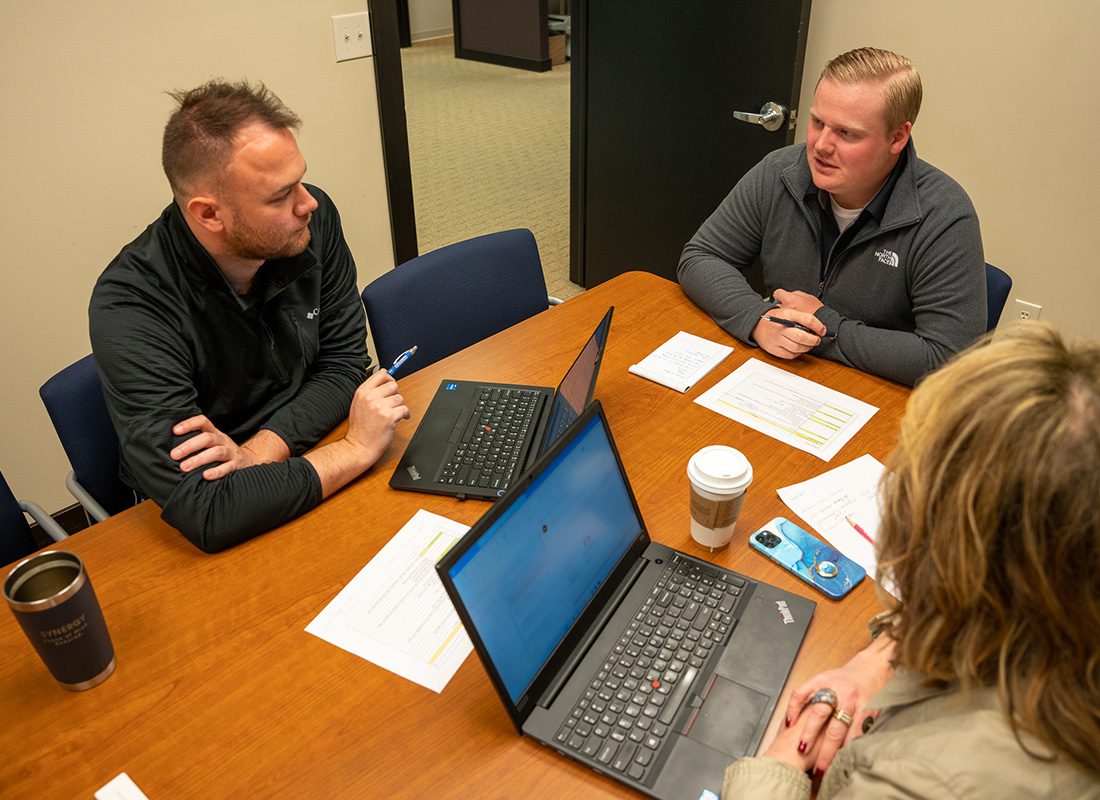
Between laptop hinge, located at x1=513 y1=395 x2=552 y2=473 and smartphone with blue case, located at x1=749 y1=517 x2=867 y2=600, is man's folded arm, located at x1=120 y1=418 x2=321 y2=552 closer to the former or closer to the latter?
laptop hinge, located at x1=513 y1=395 x2=552 y2=473

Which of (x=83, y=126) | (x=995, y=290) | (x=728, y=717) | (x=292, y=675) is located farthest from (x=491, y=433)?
(x=83, y=126)

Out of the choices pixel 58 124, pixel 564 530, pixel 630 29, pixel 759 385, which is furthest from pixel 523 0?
pixel 564 530

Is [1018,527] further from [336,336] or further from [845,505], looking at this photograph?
[336,336]

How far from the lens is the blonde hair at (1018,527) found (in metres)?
0.66

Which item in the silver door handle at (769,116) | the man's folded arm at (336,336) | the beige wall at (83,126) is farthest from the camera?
the silver door handle at (769,116)

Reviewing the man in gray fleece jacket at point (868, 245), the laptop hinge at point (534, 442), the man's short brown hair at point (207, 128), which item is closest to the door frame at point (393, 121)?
the man's short brown hair at point (207, 128)

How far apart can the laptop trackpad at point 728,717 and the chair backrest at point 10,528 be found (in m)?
1.32

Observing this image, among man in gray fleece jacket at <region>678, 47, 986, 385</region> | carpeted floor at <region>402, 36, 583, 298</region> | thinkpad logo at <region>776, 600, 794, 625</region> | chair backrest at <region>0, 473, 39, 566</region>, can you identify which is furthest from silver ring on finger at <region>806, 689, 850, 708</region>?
carpeted floor at <region>402, 36, 583, 298</region>

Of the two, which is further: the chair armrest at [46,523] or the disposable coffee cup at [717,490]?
the chair armrest at [46,523]

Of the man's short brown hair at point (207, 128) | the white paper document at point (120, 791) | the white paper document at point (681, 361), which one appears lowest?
the white paper document at point (120, 791)

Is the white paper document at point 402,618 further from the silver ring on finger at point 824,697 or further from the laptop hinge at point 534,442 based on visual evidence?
the silver ring on finger at point 824,697

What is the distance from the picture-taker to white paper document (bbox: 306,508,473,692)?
3.52ft

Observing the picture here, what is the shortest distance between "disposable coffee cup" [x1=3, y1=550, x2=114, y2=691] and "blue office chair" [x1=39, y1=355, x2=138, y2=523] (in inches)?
19.8

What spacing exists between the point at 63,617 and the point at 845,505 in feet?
3.80
